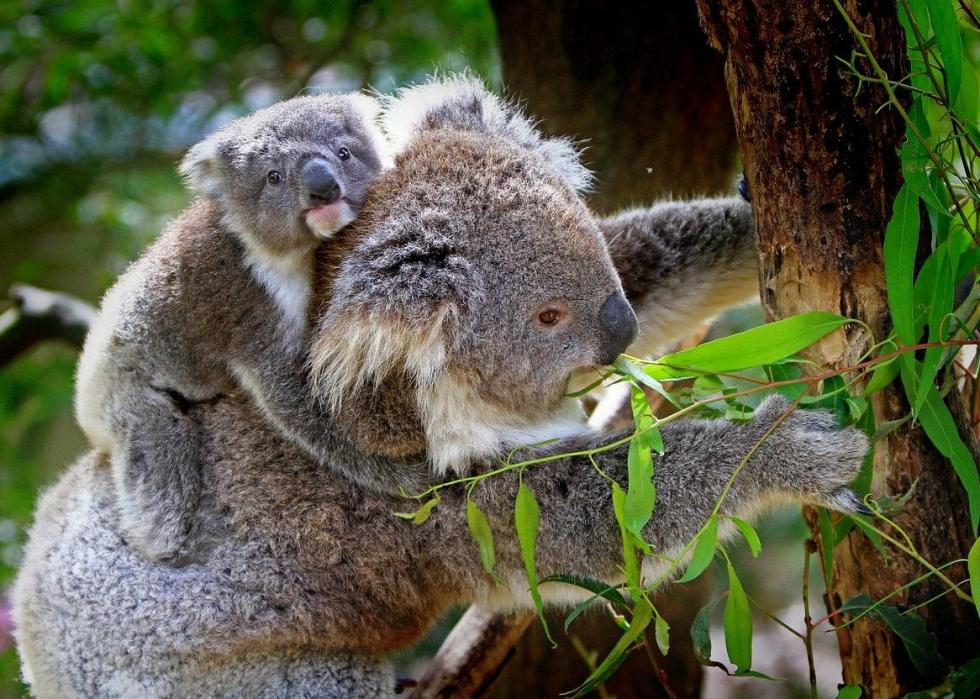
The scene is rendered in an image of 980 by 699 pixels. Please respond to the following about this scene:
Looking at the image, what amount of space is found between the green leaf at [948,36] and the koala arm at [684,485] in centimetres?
80

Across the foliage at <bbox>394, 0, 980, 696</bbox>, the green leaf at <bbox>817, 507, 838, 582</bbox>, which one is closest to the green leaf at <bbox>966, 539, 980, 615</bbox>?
the foliage at <bbox>394, 0, 980, 696</bbox>

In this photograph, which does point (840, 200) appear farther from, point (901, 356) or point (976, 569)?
point (976, 569)

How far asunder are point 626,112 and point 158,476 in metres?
2.46

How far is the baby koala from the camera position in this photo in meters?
2.46

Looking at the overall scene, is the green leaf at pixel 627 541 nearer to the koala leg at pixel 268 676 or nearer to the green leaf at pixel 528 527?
the green leaf at pixel 528 527

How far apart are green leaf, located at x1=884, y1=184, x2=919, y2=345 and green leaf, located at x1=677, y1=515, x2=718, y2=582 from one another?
22.3 inches

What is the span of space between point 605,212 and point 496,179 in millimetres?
1584

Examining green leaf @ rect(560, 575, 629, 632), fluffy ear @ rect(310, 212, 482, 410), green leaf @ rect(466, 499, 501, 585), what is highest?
fluffy ear @ rect(310, 212, 482, 410)

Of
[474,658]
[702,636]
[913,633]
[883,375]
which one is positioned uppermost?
[883,375]

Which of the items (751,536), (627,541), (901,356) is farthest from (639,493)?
(901,356)

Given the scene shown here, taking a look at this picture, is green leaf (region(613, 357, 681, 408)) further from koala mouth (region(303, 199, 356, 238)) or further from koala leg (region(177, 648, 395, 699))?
koala leg (region(177, 648, 395, 699))

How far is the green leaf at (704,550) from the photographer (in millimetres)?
1938

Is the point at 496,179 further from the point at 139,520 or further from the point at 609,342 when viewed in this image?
the point at 139,520

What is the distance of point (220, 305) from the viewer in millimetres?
2572
